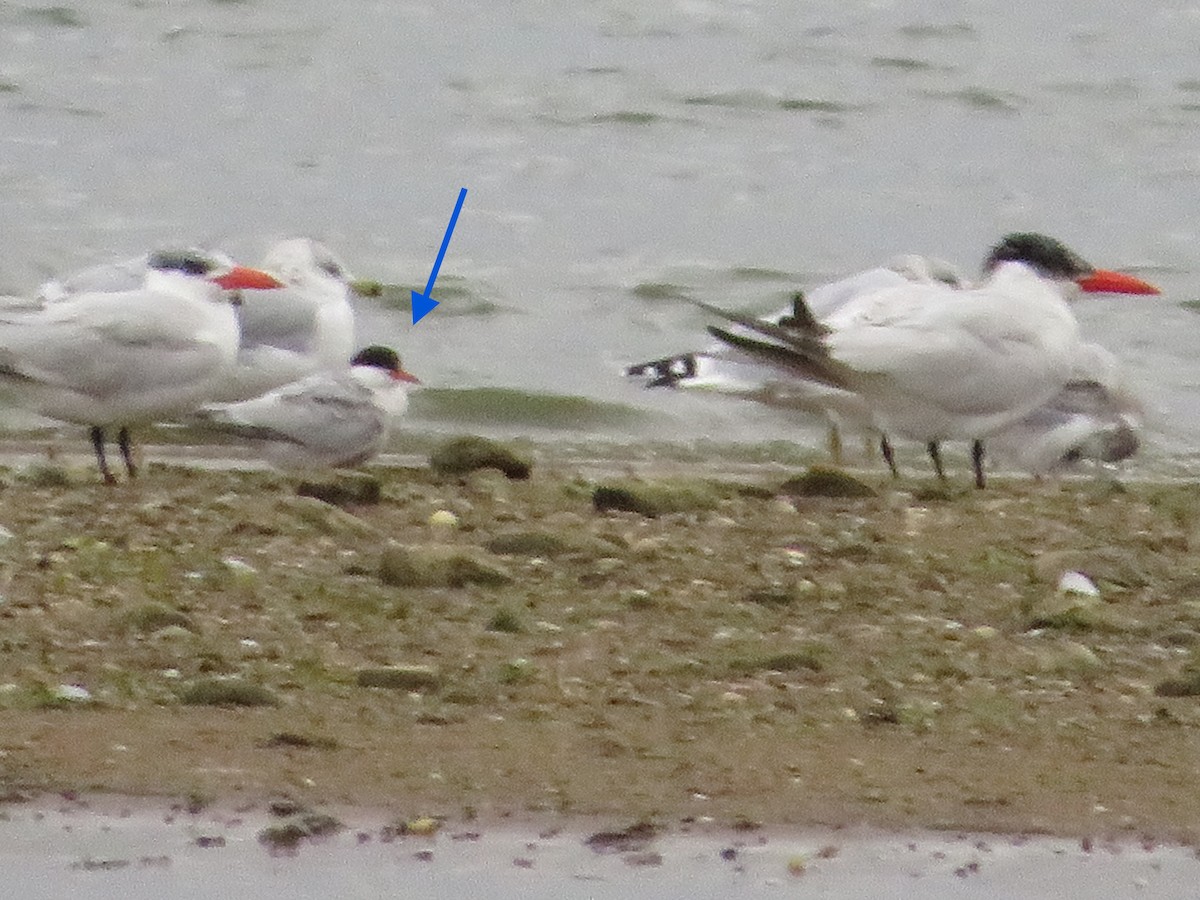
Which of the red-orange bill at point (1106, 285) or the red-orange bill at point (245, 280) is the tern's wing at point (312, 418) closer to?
the red-orange bill at point (245, 280)

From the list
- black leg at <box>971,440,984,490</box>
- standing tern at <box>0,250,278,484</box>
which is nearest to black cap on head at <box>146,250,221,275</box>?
standing tern at <box>0,250,278,484</box>

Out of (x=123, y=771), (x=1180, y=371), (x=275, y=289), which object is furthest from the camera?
(x=1180, y=371)

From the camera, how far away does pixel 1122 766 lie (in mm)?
4113

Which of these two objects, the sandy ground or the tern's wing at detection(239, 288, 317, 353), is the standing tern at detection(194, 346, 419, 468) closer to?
the sandy ground

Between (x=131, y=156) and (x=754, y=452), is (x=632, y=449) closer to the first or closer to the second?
(x=754, y=452)

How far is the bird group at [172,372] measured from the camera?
693 centimetres

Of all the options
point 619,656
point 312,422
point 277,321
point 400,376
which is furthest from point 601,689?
point 277,321

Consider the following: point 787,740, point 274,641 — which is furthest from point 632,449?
point 787,740

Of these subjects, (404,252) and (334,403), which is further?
(404,252)

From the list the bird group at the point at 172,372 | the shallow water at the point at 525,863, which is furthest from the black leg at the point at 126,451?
the shallow water at the point at 525,863

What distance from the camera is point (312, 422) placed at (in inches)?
281

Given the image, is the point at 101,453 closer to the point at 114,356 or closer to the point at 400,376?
the point at 114,356

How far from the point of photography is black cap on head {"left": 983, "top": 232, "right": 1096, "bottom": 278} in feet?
25.8

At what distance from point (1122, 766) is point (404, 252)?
7.61m
